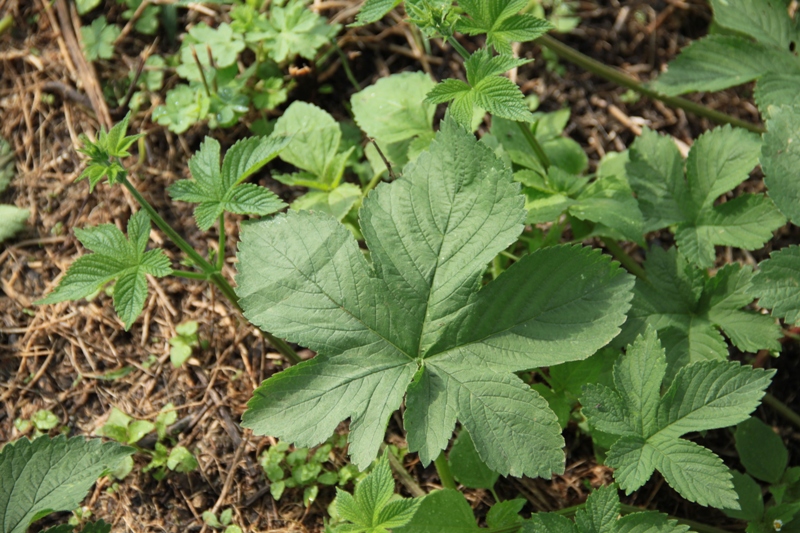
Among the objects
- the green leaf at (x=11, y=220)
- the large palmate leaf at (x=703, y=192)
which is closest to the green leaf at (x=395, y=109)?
the large palmate leaf at (x=703, y=192)

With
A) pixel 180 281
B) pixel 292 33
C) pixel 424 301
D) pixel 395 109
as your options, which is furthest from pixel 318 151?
pixel 424 301

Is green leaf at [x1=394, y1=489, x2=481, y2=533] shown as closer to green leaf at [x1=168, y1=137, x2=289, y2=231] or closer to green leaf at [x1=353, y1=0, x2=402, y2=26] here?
green leaf at [x1=168, y1=137, x2=289, y2=231]

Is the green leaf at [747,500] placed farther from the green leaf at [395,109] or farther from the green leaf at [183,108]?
the green leaf at [183,108]

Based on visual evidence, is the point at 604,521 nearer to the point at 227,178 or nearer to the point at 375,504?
the point at 375,504

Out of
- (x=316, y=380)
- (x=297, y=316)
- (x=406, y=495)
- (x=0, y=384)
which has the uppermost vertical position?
(x=297, y=316)

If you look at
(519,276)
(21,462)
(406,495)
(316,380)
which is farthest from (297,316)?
(21,462)

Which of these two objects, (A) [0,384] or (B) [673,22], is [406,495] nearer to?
(A) [0,384]

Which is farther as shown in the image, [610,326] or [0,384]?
[0,384]
